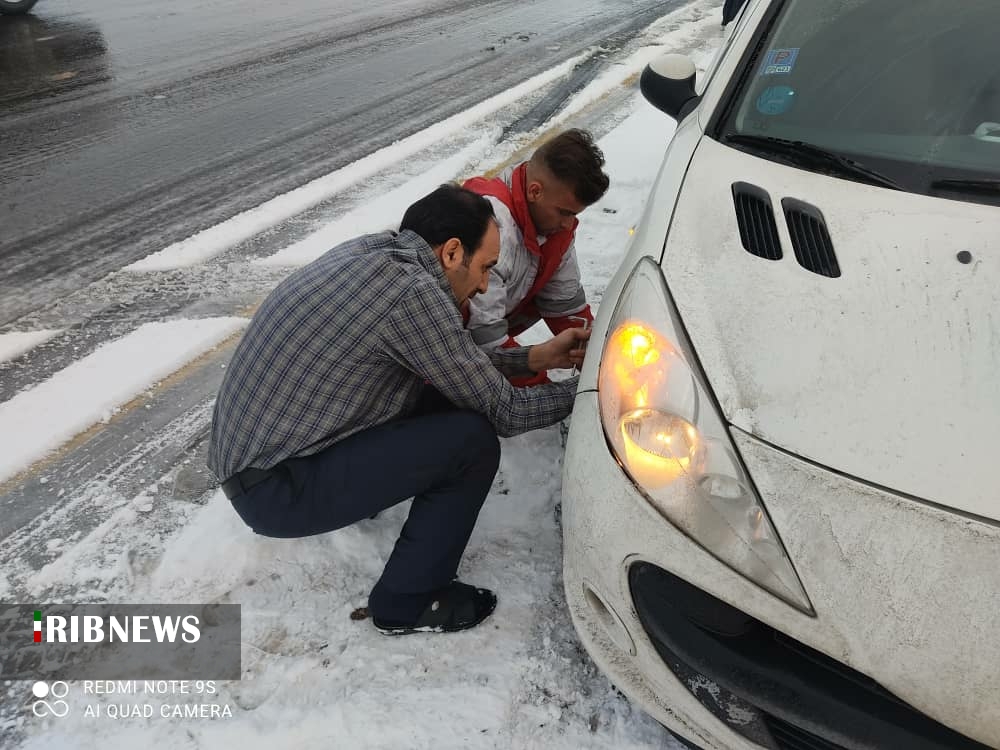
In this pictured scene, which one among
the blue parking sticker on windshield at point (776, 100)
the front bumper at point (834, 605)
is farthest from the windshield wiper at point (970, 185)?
the front bumper at point (834, 605)

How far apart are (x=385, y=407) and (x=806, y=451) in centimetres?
106

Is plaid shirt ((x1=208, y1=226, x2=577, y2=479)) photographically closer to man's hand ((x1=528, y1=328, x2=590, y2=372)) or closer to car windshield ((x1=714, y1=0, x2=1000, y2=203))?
man's hand ((x1=528, y1=328, x2=590, y2=372))

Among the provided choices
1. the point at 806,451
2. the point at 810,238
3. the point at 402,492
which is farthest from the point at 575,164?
the point at 806,451

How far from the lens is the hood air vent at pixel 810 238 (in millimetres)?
1661

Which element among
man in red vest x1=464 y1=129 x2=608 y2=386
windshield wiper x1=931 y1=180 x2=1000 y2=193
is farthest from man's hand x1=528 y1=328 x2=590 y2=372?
windshield wiper x1=931 y1=180 x2=1000 y2=193

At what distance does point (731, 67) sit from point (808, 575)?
5.62 ft

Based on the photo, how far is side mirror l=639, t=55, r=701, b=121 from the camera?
272cm

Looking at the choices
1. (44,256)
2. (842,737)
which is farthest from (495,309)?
(44,256)

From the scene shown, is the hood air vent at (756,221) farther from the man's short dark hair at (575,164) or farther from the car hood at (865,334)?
the man's short dark hair at (575,164)

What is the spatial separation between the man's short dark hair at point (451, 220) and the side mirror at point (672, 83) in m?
1.09

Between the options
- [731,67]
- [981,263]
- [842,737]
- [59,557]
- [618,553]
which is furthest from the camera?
[731,67]

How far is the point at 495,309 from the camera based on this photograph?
2.49 metres

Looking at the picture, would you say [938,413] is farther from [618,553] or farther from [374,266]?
[374,266]

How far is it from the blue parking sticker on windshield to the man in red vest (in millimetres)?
545
